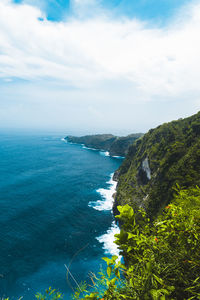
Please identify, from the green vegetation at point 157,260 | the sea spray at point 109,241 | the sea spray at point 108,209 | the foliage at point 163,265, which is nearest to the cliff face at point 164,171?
the sea spray at point 108,209

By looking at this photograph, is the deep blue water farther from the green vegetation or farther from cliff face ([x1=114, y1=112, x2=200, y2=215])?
the green vegetation

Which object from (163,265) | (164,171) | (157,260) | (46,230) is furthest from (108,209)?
(163,265)

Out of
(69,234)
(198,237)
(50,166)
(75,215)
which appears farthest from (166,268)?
(50,166)

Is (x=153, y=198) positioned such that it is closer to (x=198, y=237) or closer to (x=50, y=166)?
(x=198, y=237)

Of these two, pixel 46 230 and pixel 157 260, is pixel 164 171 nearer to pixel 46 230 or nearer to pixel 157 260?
pixel 46 230

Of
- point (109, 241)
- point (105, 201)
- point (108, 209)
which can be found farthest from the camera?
point (105, 201)

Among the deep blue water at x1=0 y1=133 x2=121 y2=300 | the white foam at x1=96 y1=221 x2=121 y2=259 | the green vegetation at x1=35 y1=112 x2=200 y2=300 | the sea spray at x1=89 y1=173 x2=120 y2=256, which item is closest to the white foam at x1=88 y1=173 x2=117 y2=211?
the sea spray at x1=89 y1=173 x2=120 y2=256

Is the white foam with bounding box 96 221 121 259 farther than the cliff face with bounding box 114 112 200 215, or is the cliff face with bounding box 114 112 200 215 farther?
the white foam with bounding box 96 221 121 259
